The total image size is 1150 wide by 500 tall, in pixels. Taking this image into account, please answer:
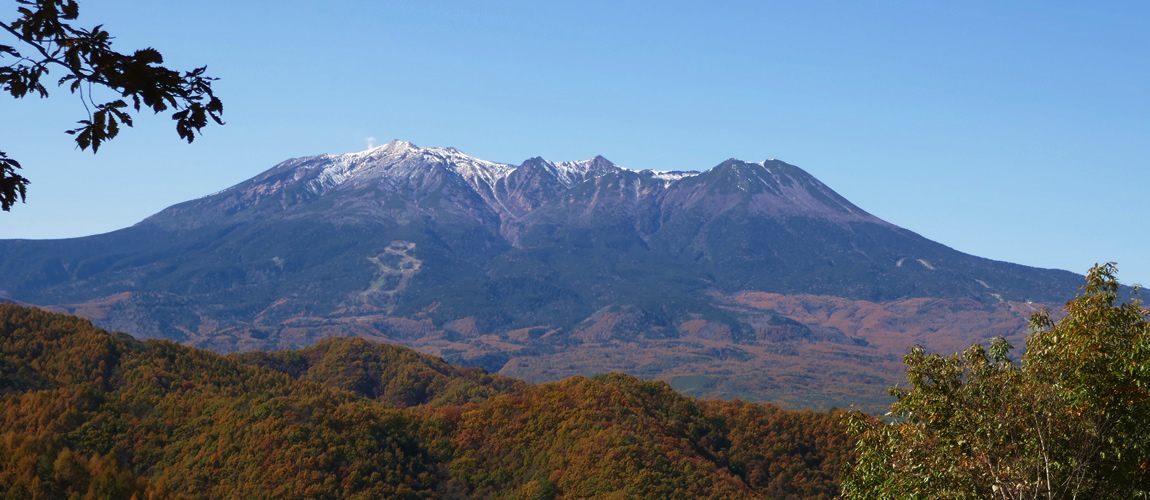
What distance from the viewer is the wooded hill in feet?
287

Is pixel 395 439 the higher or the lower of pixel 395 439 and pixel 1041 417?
the lower

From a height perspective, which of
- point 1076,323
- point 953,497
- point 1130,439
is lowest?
point 953,497

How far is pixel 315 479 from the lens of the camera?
283ft

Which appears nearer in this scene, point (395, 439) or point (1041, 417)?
point (1041, 417)

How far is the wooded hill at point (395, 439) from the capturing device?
287 ft

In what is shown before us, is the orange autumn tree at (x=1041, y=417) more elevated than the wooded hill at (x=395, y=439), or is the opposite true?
the orange autumn tree at (x=1041, y=417)

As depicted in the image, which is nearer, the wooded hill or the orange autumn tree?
the orange autumn tree

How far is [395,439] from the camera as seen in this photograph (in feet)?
325

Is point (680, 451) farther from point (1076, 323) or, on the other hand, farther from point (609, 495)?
point (1076, 323)

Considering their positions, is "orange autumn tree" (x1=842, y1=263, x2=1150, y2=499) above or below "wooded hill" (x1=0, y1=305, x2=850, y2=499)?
above

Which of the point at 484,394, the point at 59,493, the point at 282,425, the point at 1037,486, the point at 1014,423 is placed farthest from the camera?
the point at 484,394

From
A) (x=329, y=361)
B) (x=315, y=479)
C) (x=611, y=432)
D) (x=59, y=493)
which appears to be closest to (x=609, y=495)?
(x=611, y=432)

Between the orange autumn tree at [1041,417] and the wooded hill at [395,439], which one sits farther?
the wooded hill at [395,439]

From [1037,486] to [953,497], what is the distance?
6.55 ft
